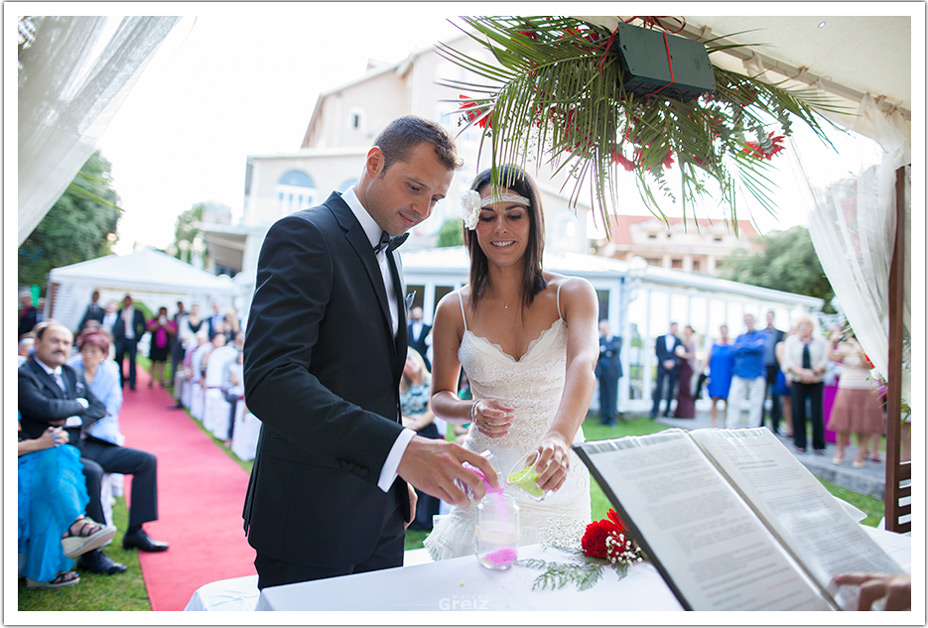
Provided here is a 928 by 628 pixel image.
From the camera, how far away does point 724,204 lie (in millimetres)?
2082

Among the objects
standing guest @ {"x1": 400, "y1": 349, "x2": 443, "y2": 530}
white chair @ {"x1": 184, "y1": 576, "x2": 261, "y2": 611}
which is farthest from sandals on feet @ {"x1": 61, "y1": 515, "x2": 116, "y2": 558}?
standing guest @ {"x1": 400, "y1": 349, "x2": 443, "y2": 530}

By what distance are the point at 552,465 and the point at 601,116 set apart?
1.13 m

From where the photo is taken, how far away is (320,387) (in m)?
1.34

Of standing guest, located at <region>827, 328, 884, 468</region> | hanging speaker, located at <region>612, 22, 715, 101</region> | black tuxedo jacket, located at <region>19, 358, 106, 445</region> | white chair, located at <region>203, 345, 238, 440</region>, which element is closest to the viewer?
hanging speaker, located at <region>612, 22, 715, 101</region>

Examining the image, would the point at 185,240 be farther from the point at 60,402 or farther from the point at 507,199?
the point at 507,199

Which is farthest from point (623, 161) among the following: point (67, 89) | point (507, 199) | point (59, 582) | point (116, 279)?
point (116, 279)

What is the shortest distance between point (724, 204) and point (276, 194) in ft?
70.9

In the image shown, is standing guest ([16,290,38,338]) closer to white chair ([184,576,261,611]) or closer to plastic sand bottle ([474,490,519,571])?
→ white chair ([184,576,261,611])

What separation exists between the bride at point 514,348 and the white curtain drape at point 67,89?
1262mm

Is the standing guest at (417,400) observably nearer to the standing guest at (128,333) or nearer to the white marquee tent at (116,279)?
the standing guest at (128,333)

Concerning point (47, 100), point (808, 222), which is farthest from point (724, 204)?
point (47, 100)

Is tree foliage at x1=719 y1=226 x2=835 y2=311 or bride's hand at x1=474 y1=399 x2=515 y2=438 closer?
bride's hand at x1=474 y1=399 x2=515 y2=438

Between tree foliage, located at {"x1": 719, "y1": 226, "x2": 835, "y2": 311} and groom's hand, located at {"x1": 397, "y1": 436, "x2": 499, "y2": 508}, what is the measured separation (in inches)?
925

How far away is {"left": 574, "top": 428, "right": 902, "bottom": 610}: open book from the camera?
1050 millimetres
